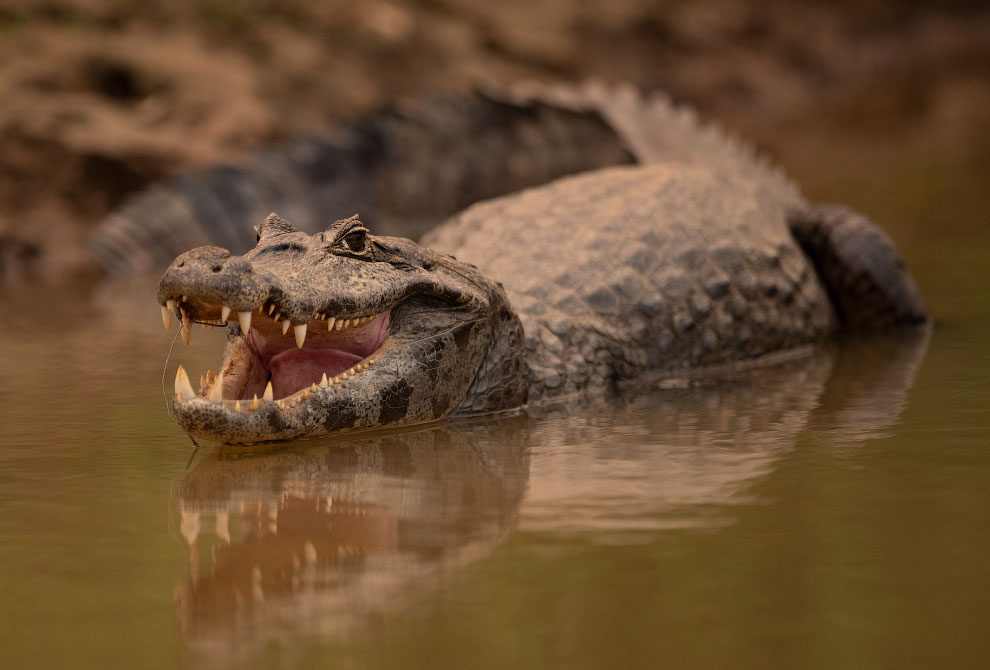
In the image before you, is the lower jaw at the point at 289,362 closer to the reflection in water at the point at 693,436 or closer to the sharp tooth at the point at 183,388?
the sharp tooth at the point at 183,388

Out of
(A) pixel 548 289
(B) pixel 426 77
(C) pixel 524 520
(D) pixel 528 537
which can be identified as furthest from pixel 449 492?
(B) pixel 426 77

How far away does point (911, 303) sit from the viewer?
5.48 metres

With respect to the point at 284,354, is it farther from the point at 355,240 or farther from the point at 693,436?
the point at 693,436

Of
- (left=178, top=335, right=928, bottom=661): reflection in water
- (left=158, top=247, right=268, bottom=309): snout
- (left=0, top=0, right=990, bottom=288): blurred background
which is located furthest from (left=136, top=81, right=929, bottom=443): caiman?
(left=0, top=0, right=990, bottom=288): blurred background

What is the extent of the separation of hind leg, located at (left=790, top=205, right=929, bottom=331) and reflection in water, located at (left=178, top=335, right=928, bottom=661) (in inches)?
48.0

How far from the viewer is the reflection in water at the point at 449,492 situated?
7.04 feet

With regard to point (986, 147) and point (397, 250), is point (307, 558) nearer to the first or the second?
point (397, 250)

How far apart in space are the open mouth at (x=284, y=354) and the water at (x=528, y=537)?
20cm

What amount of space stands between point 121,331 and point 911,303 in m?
3.73

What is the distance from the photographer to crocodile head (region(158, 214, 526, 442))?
10.7 feet

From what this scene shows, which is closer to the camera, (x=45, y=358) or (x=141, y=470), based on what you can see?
(x=141, y=470)

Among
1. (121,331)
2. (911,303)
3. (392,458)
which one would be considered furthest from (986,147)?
(392,458)

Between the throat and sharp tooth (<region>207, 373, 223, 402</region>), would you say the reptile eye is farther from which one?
sharp tooth (<region>207, 373, 223, 402</region>)

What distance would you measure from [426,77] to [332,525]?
11.3 metres
